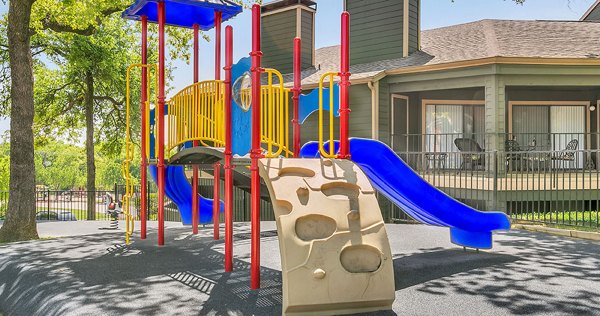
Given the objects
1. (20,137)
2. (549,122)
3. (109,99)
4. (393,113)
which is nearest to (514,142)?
(549,122)

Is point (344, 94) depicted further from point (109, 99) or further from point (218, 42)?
point (109, 99)

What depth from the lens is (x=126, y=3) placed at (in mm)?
14555

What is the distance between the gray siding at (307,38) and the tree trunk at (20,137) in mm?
10338

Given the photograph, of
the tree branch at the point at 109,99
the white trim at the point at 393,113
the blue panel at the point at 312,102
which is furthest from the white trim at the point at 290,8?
the blue panel at the point at 312,102

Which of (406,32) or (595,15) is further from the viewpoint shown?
(595,15)

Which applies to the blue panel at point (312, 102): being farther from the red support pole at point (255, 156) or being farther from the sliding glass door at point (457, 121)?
the sliding glass door at point (457, 121)

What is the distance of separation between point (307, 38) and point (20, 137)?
1148 cm

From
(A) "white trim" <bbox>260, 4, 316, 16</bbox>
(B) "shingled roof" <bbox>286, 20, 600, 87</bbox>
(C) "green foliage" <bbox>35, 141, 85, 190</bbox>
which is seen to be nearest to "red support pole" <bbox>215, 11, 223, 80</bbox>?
(B) "shingled roof" <bbox>286, 20, 600, 87</bbox>

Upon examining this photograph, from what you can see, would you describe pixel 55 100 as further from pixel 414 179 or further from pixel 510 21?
pixel 414 179

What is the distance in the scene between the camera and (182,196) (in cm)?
1107

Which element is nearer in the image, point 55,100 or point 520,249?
point 520,249

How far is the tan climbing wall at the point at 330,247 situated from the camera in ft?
14.9

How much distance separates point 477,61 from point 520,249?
22.1 feet

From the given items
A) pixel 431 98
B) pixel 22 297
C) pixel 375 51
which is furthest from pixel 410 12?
pixel 22 297
